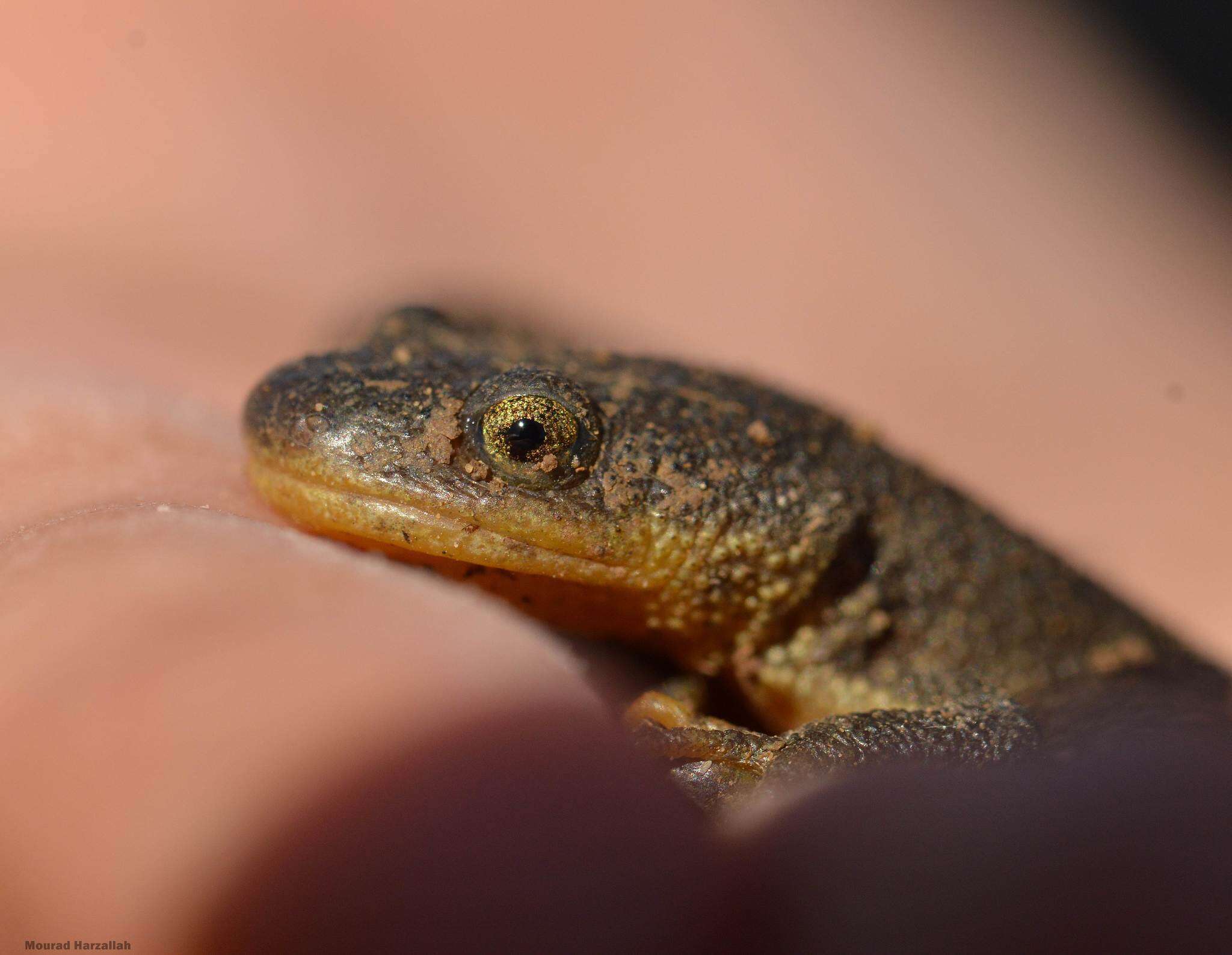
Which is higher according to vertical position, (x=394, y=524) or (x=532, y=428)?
(x=532, y=428)

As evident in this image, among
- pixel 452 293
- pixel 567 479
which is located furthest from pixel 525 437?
pixel 452 293

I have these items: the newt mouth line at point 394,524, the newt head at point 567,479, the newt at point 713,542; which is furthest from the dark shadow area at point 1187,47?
the newt mouth line at point 394,524

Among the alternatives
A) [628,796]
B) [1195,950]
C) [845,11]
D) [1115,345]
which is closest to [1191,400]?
[1115,345]

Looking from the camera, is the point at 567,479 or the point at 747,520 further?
the point at 747,520

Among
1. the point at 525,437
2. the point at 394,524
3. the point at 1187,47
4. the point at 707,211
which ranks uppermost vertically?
A: the point at 1187,47

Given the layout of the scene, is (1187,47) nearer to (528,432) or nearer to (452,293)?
(452,293)

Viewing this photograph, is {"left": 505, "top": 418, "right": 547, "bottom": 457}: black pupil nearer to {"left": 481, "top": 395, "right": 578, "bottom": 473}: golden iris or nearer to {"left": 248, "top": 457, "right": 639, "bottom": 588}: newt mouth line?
{"left": 481, "top": 395, "right": 578, "bottom": 473}: golden iris

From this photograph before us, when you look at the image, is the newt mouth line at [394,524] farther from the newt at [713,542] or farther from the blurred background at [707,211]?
the blurred background at [707,211]

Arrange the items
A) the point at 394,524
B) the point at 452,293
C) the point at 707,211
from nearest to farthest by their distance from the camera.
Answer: the point at 394,524, the point at 452,293, the point at 707,211
